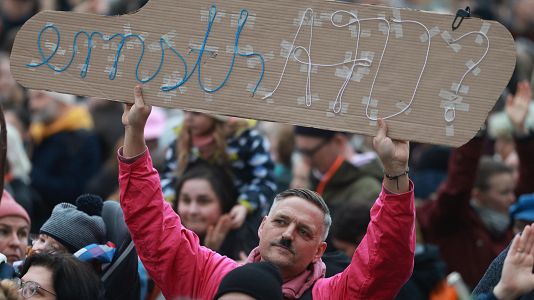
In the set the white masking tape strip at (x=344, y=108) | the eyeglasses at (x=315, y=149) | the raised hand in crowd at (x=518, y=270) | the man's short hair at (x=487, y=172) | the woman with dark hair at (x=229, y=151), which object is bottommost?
the man's short hair at (x=487, y=172)

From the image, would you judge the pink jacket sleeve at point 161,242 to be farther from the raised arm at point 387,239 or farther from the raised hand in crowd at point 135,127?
the raised arm at point 387,239

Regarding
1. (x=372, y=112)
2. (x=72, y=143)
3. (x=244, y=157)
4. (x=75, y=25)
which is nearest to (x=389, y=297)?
(x=372, y=112)

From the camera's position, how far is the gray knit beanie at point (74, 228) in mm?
5652

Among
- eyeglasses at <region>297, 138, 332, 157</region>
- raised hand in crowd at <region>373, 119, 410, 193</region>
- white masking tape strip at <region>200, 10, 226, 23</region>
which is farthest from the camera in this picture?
eyeglasses at <region>297, 138, 332, 157</region>

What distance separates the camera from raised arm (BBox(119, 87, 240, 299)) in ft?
16.6

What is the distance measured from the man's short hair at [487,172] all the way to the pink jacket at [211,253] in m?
3.29

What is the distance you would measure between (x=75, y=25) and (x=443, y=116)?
5.26 feet

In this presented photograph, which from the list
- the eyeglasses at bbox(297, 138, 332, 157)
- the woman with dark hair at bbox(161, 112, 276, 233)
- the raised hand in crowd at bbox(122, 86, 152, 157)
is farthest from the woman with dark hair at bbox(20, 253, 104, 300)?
the eyeglasses at bbox(297, 138, 332, 157)

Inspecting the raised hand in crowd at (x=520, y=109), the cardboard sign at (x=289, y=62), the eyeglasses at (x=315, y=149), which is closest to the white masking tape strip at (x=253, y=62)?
the cardboard sign at (x=289, y=62)

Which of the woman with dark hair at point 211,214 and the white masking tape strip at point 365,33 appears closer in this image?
the white masking tape strip at point 365,33

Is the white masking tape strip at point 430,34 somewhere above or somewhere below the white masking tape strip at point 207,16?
below

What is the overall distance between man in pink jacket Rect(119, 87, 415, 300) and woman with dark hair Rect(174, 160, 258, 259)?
181cm

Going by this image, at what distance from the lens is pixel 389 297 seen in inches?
195

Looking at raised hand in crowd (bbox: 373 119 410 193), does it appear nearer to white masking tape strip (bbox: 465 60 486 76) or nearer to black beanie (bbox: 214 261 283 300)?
white masking tape strip (bbox: 465 60 486 76)
